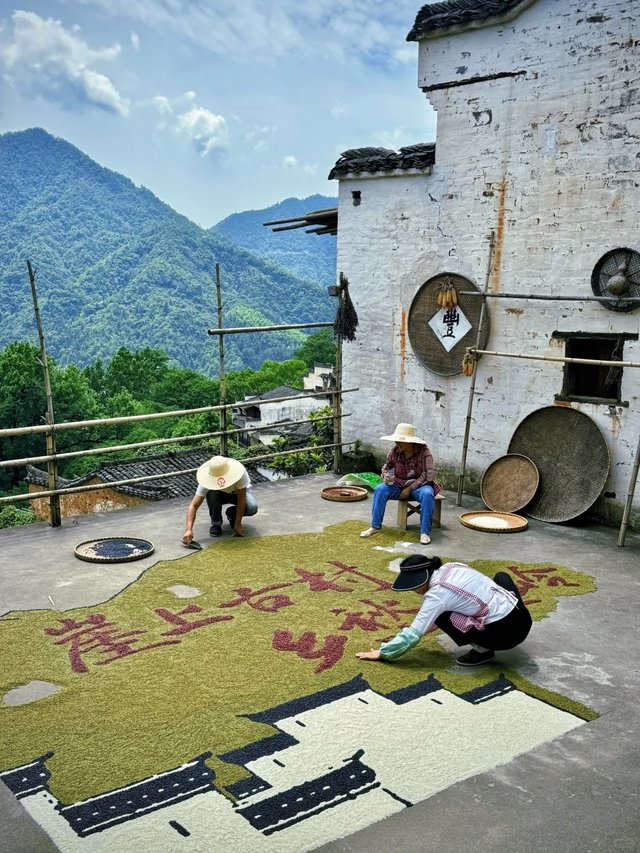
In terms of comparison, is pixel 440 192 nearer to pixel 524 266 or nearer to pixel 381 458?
pixel 524 266

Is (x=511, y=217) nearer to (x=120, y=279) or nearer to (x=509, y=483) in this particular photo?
(x=509, y=483)

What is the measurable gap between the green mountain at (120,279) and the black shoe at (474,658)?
60093mm

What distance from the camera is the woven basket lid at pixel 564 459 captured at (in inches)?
293

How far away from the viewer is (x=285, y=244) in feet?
461

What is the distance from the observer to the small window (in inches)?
291

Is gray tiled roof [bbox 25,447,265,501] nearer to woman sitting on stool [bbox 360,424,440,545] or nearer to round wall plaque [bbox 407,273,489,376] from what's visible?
round wall plaque [bbox 407,273,489,376]

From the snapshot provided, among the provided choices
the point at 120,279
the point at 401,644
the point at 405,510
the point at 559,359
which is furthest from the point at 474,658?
the point at 120,279

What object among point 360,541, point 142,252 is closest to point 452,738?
point 360,541

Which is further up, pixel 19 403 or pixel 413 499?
pixel 413 499

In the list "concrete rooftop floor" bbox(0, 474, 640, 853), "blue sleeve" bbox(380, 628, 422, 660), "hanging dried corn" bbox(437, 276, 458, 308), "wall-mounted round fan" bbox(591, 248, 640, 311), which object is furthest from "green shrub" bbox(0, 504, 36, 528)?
"blue sleeve" bbox(380, 628, 422, 660)

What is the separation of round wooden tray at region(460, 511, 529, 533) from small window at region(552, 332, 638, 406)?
1200mm

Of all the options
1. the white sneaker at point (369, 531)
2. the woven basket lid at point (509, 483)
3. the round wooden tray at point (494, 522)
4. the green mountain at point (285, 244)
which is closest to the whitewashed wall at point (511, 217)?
the woven basket lid at point (509, 483)

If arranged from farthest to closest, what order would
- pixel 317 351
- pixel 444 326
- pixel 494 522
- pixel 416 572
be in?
pixel 317 351, pixel 444 326, pixel 494 522, pixel 416 572

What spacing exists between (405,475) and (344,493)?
53.1 inches
